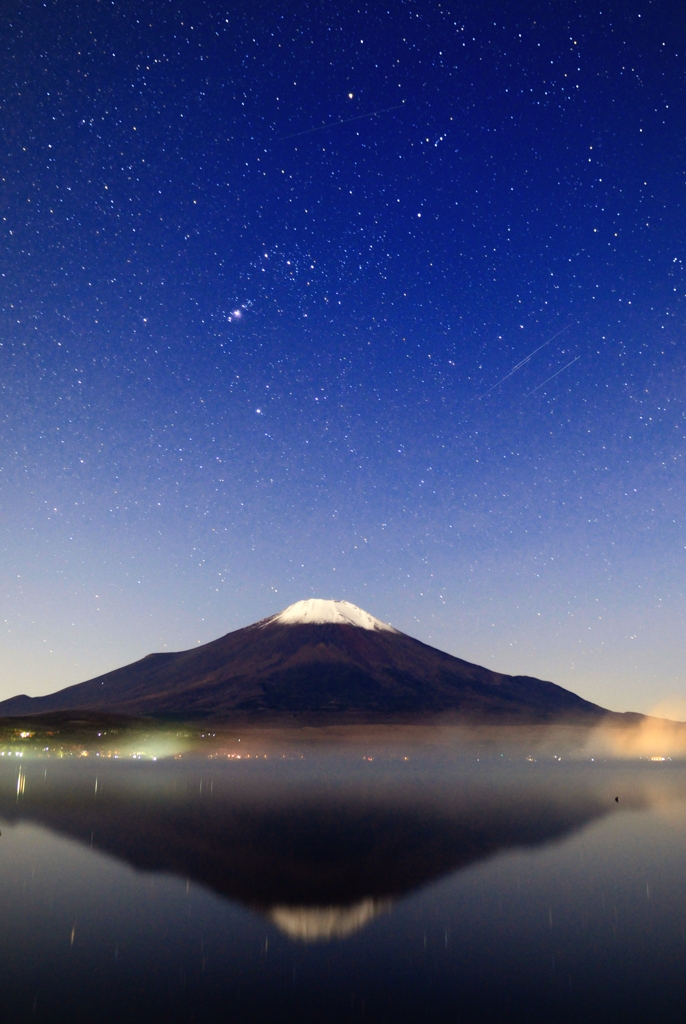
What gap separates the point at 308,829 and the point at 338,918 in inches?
1072

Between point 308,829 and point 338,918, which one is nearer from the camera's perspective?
point 338,918

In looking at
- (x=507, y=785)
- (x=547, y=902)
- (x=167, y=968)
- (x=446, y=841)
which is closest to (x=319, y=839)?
(x=446, y=841)

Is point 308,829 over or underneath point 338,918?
underneath

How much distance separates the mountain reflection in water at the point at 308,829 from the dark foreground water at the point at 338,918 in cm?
26

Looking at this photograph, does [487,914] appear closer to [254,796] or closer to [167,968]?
[167,968]

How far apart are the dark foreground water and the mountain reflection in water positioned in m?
0.26

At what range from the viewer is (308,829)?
2143 inches

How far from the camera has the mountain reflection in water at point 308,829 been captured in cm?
3338

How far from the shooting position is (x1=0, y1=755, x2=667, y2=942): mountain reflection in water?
3338 cm

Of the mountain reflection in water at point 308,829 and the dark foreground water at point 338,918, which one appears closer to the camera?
the dark foreground water at point 338,918

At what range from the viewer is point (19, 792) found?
281 feet

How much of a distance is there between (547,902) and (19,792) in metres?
70.0

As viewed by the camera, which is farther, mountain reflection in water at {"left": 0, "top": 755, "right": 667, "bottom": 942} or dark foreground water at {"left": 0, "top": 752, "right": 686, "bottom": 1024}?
mountain reflection in water at {"left": 0, "top": 755, "right": 667, "bottom": 942}

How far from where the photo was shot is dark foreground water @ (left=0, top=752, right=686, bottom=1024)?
19797 mm
